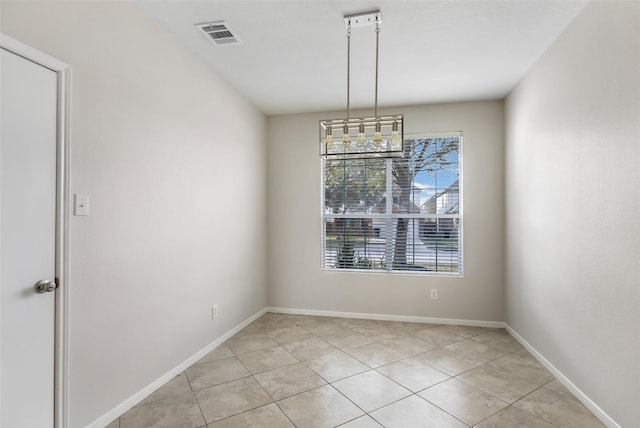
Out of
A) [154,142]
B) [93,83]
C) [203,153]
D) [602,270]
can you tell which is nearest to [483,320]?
[602,270]

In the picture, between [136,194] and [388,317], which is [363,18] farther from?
[388,317]

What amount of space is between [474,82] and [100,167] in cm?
342

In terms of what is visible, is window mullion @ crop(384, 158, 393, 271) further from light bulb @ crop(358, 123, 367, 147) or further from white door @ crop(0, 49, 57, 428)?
white door @ crop(0, 49, 57, 428)

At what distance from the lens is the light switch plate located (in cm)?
188

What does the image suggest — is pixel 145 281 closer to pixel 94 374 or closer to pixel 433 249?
pixel 94 374

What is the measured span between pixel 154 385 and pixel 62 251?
126cm

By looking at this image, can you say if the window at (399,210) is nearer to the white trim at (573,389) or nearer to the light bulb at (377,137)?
the white trim at (573,389)

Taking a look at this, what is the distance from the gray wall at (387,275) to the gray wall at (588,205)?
690mm

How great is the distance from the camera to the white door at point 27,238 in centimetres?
155

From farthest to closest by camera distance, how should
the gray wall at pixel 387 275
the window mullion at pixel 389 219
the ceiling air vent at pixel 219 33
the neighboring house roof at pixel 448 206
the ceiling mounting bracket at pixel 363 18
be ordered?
1. the window mullion at pixel 389 219
2. the neighboring house roof at pixel 448 206
3. the gray wall at pixel 387 275
4. the ceiling air vent at pixel 219 33
5. the ceiling mounting bracket at pixel 363 18

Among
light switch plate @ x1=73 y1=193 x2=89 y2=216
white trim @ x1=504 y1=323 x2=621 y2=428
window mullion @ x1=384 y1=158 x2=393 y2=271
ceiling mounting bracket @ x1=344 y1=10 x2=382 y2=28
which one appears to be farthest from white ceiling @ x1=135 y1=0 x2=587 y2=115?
white trim @ x1=504 y1=323 x2=621 y2=428

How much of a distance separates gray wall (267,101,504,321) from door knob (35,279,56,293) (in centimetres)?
298

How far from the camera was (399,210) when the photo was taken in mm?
4336

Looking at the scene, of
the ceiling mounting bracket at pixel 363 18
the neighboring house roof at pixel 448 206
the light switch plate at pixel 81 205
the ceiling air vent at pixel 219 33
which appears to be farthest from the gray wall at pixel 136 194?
the neighboring house roof at pixel 448 206
